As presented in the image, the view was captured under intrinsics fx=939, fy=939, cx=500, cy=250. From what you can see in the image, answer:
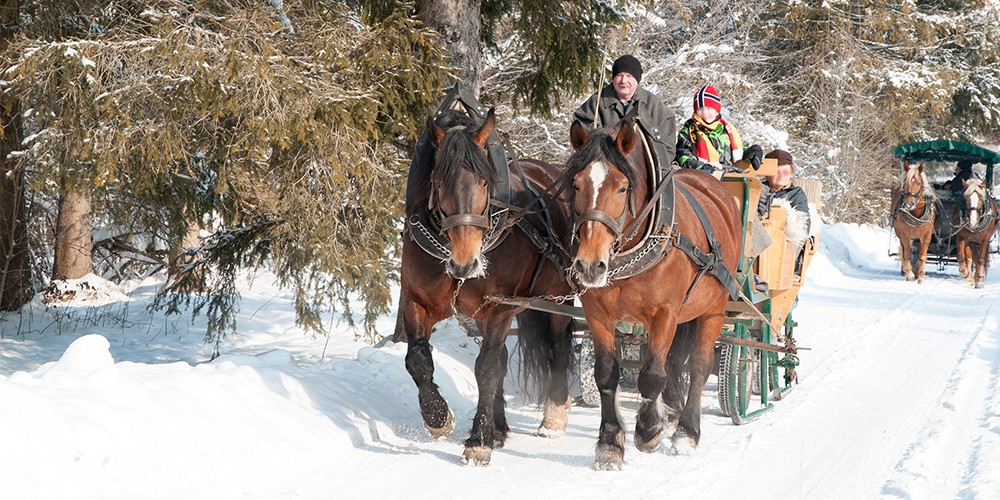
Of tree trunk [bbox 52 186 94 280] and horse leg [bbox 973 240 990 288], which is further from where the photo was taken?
horse leg [bbox 973 240 990 288]

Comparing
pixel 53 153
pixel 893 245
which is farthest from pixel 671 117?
pixel 893 245

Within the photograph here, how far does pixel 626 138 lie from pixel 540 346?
2.06 m

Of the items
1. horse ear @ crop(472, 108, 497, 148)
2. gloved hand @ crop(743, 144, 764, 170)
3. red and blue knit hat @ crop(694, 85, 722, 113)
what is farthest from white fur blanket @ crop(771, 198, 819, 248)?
horse ear @ crop(472, 108, 497, 148)

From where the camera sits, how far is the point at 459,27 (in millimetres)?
8125

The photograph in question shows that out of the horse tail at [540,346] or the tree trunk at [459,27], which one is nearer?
the horse tail at [540,346]

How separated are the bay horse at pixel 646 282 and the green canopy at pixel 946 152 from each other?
14507mm

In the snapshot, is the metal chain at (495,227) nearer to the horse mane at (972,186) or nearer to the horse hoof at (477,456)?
the horse hoof at (477,456)

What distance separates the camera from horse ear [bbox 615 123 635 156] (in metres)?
4.91

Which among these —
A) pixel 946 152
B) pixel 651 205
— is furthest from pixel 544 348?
pixel 946 152

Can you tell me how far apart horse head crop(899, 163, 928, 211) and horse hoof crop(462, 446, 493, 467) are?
14.6 m

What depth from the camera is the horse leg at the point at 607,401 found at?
5.08m

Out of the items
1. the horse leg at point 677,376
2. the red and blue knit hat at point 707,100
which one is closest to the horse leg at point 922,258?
the red and blue knit hat at point 707,100

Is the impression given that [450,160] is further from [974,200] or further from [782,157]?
[974,200]

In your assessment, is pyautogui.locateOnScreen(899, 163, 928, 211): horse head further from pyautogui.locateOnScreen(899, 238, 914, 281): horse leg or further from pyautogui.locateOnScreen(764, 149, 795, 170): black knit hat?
pyautogui.locateOnScreen(764, 149, 795, 170): black knit hat
